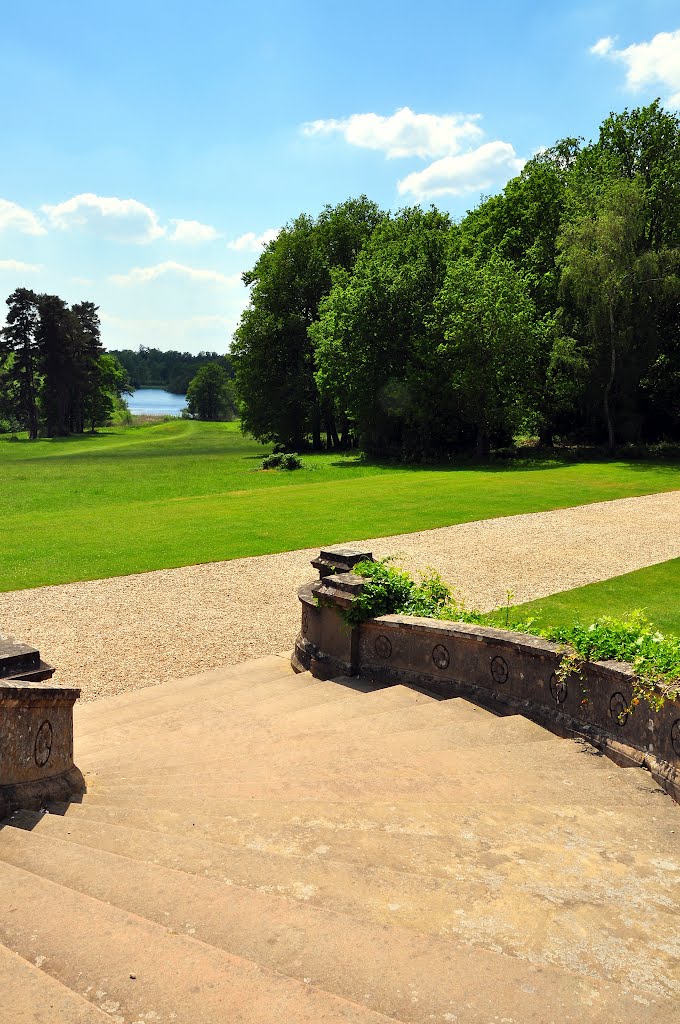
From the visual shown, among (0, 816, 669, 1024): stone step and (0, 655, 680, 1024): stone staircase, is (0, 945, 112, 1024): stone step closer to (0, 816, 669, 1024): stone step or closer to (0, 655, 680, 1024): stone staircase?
(0, 655, 680, 1024): stone staircase

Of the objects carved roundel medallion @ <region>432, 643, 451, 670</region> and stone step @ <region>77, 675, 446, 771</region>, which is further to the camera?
carved roundel medallion @ <region>432, 643, 451, 670</region>

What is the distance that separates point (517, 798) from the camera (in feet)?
14.3

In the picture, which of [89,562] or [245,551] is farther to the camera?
[245,551]

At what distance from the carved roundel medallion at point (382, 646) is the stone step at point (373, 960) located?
15.4 feet

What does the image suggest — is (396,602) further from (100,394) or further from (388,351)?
(100,394)

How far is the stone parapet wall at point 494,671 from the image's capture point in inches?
201

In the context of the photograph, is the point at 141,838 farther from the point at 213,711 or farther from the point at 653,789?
the point at 213,711

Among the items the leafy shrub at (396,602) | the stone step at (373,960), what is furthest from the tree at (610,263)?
the stone step at (373,960)

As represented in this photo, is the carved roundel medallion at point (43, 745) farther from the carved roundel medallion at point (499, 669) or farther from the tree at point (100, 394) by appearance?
the tree at point (100, 394)

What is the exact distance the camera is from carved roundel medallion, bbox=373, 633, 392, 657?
7773 mm

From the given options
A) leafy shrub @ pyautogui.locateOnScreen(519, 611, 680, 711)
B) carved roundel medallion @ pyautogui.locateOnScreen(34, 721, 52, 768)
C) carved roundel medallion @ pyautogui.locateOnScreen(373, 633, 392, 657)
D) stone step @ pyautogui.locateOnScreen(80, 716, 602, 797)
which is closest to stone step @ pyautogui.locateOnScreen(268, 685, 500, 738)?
stone step @ pyautogui.locateOnScreen(80, 716, 602, 797)

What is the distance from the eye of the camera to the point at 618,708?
5.36 metres

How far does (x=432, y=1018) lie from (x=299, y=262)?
52.2 m

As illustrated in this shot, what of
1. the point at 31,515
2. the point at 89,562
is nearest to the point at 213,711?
the point at 89,562
